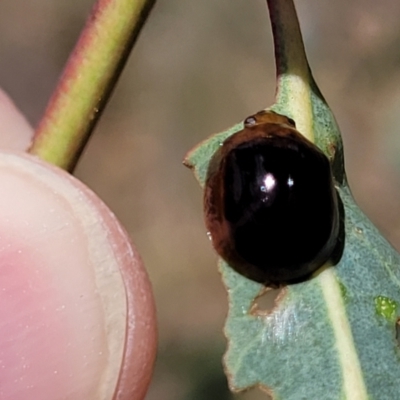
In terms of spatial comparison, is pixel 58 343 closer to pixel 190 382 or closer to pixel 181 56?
pixel 190 382

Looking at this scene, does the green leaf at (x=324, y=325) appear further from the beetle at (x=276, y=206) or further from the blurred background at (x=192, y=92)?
the blurred background at (x=192, y=92)

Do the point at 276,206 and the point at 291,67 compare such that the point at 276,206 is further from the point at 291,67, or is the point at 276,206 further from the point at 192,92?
the point at 192,92

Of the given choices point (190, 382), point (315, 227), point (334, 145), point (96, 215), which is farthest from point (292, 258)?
point (190, 382)

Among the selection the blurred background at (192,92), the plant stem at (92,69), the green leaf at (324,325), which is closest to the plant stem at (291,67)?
the green leaf at (324,325)

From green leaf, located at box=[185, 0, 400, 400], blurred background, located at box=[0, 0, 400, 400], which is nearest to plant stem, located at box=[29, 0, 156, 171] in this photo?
green leaf, located at box=[185, 0, 400, 400]

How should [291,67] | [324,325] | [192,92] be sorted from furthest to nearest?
1. [192,92]
2. [291,67]
3. [324,325]

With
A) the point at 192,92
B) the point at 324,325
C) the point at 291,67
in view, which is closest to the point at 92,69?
the point at 291,67
